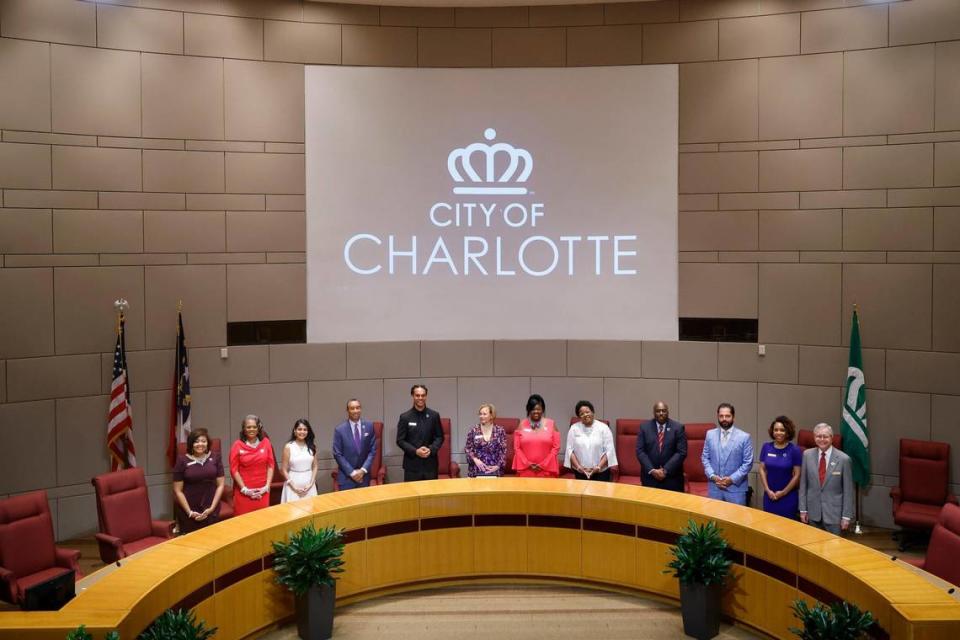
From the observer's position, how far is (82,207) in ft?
26.5

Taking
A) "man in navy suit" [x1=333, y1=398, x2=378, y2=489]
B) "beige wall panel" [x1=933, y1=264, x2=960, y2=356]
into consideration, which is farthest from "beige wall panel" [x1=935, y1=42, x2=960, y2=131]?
"man in navy suit" [x1=333, y1=398, x2=378, y2=489]

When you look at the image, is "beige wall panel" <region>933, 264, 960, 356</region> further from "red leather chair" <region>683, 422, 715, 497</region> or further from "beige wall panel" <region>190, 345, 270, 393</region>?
"beige wall panel" <region>190, 345, 270, 393</region>

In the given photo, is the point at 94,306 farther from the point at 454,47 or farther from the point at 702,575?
the point at 702,575

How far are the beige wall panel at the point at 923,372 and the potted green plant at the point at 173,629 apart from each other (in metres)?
6.66

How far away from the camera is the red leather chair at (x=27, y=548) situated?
5.83 meters

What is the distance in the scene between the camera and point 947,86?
26.2 ft

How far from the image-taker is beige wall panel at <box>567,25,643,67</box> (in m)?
8.91

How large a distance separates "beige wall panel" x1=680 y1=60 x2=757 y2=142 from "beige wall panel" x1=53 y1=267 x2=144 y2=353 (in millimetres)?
5753

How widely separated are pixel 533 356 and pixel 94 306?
4.39m

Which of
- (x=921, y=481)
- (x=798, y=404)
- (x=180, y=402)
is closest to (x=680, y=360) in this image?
(x=798, y=404)

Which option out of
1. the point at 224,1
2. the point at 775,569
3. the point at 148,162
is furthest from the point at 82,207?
the point at 775,569

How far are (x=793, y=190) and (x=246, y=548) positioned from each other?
621 cm

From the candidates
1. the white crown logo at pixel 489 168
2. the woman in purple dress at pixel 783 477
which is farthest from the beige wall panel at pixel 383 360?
the woman in purple dress at pixel 783 477

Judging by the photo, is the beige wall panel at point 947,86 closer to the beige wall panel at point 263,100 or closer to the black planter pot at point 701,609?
the black planter pot at point 701,609
